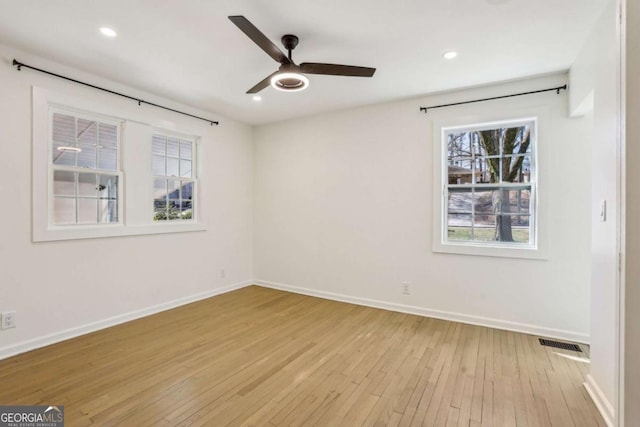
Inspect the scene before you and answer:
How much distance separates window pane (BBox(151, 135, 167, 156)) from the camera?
390cm

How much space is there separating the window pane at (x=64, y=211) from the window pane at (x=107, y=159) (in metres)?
0.49

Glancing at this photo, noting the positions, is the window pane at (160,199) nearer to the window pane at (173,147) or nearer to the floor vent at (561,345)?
the window pane at (173,147)

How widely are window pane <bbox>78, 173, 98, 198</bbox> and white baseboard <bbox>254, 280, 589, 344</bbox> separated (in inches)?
115

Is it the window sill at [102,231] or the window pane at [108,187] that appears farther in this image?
the window pane at [108,187]

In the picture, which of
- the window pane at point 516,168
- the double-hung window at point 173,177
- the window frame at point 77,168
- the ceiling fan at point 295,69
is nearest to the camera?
the ceiling fan at point 295,69

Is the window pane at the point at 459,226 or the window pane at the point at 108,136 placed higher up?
the window pane at the point at 108,136

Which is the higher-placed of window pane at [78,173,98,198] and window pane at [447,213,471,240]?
window pane at [78,173,98,198]

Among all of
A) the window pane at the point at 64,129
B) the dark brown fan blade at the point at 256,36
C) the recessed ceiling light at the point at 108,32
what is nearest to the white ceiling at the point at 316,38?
the recessed ceiling light at the point at 108,32

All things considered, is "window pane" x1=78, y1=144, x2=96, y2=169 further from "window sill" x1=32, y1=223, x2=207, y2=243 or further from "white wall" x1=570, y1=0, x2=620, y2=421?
"white wall" x1=570, y1=0, x2=620, y2=421

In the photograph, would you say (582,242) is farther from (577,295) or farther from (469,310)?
(469,310)

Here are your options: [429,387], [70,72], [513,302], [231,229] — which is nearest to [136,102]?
[70,72]

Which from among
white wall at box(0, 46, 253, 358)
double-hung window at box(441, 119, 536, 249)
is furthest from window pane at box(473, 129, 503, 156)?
white wall at box(0, 46, 253, 358)

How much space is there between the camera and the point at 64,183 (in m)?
3.11

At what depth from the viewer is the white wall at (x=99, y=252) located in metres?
2.70
